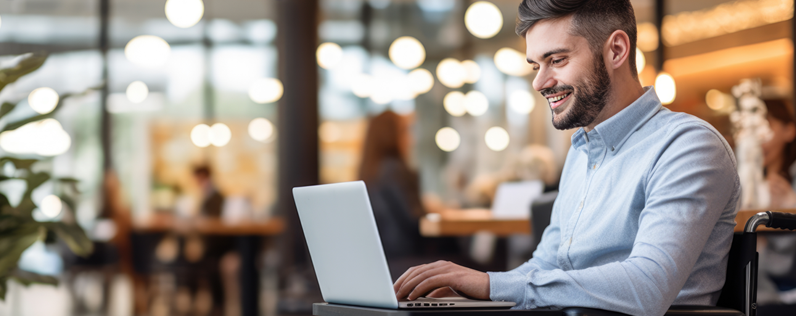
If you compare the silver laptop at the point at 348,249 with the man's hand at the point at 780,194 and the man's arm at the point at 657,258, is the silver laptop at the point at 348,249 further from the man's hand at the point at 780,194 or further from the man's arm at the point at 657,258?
the man's hand at the point at 780,194

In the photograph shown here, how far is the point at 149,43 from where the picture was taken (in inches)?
317

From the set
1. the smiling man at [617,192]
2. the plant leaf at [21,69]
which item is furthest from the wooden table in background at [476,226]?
the plant leaf at [21,69]

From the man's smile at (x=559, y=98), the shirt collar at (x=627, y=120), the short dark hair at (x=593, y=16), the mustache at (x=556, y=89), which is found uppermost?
the short dark hair at (x=593, y=16)

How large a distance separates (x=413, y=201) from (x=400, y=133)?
46cm

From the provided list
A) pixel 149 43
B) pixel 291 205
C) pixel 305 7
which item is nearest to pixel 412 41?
pixel 305 7

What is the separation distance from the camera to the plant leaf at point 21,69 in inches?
80.0

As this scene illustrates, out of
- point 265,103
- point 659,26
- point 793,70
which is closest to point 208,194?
point 265,103

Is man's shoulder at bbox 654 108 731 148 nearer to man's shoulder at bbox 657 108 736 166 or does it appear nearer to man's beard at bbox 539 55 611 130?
man's shoulder at bbox 657 108 736 166

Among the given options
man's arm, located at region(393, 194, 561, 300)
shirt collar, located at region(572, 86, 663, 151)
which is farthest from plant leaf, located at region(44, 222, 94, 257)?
shirt collar, located at region(572, 86, 663, 151)

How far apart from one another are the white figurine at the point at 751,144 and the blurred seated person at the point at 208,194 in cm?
584

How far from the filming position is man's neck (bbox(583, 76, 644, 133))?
1381mm

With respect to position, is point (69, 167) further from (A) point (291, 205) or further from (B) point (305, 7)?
(B) point (305, 7)

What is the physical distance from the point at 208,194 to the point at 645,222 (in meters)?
7.02

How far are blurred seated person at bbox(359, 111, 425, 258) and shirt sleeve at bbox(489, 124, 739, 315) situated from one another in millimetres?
2418
